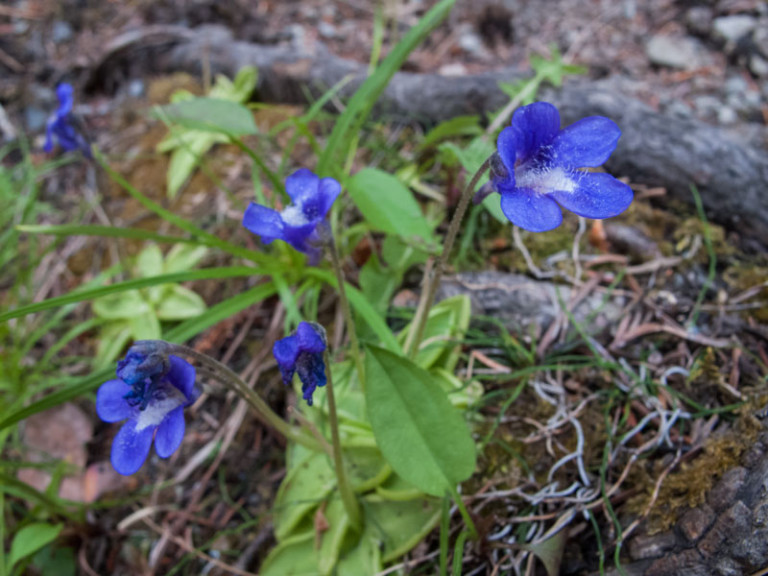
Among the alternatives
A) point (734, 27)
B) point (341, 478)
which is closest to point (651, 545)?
point (341, 478)

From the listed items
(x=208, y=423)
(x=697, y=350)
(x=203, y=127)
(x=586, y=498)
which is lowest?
(x=208, y=423)

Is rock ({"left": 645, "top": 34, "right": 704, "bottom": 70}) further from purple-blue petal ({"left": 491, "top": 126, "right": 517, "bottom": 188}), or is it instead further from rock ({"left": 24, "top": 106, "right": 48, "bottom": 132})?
rock ({"left": 24, "top": 106, "right": 48, "bottom": 132})

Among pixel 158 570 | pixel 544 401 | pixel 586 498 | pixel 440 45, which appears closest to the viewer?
pixel 586 498

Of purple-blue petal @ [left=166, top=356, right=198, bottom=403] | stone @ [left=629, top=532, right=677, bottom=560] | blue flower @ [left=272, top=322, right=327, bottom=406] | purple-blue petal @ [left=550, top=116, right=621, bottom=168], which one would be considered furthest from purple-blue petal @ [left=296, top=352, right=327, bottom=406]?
stone @ [left=629, top=532, right=677, bottom=560]

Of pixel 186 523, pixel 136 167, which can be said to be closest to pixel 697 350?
pixel 186 523

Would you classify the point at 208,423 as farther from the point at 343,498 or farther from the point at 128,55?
the point at 128,55

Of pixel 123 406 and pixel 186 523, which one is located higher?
pixel 123 406
